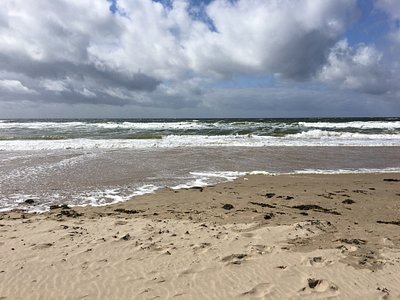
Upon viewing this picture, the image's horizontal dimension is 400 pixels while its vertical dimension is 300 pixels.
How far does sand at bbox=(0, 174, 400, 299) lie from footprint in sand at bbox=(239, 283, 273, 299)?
0.04 feet

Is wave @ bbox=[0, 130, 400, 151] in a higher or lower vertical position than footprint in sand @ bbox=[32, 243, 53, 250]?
lower

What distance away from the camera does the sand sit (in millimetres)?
3893

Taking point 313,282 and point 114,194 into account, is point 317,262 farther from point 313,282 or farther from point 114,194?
point 114,194

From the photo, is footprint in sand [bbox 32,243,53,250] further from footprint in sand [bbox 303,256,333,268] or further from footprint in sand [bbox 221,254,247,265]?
footprint in sand [bbox 303,256,333,268]

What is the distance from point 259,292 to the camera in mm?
3809

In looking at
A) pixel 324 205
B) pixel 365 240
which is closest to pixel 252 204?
pixel 324 205

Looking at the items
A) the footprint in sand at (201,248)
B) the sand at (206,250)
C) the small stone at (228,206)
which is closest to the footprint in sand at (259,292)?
the sand at (206,250)

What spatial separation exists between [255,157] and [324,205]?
886 centimetres

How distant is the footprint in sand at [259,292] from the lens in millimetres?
3736

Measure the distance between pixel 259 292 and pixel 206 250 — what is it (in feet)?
4.05

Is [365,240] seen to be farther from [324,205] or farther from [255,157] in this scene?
[255,157]

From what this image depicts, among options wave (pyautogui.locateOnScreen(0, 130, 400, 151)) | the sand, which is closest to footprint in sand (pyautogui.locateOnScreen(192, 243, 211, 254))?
the sand

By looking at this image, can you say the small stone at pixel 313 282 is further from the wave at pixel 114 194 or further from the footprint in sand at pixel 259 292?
the wave at pixel 114 194

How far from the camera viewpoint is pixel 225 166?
45.2 ft
